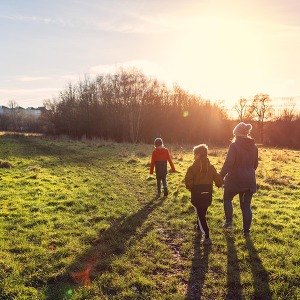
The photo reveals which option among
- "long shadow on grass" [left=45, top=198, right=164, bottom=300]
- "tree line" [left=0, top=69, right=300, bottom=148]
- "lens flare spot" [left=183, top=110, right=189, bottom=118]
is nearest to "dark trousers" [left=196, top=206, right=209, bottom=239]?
"long shadow on grass" [left=45, top=198, right=164, bottom=300]

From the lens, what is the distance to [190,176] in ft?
21.1

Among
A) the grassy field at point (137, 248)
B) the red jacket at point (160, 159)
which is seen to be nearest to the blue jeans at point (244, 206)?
the grassy field at point (137, 248)

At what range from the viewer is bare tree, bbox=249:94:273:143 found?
64562mm

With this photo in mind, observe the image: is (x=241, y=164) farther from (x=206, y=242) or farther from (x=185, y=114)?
(x=185, y=114)

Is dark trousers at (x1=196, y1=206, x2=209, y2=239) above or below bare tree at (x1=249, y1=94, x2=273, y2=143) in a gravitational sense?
below

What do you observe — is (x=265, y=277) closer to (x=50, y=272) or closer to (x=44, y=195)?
(x=50, y=272)

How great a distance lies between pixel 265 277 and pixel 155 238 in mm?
2629

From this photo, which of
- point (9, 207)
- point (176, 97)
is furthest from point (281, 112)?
point (9, 207)

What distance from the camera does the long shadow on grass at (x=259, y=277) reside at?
181 inches

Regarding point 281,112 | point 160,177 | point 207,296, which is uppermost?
point 281,112

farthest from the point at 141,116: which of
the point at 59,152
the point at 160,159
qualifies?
the point at 160,159

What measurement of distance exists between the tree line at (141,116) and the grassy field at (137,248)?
40.5 metres

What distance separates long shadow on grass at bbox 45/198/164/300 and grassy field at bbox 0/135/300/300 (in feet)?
0.06

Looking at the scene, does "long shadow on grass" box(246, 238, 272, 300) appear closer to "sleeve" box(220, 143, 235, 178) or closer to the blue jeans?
the blue jeans
